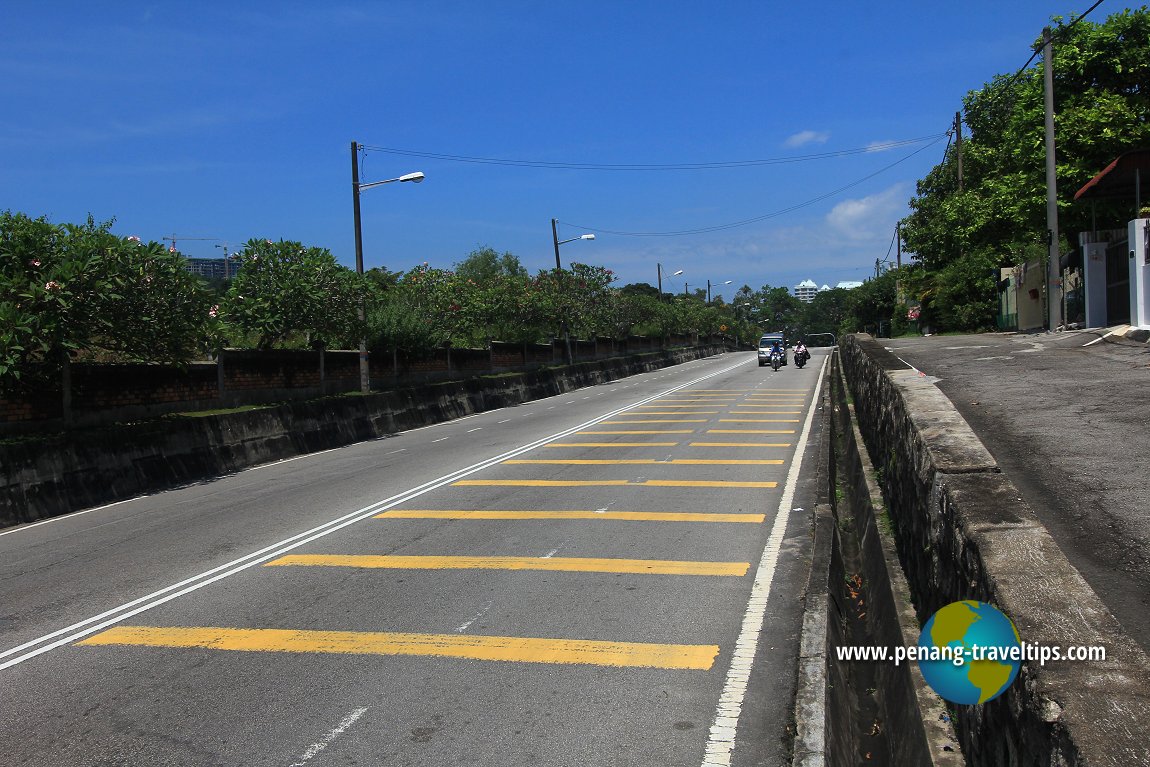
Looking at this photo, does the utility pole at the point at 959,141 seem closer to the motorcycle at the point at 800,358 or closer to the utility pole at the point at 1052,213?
the motorcycle at the point at 800,358

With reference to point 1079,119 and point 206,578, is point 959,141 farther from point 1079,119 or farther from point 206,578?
point 206,578

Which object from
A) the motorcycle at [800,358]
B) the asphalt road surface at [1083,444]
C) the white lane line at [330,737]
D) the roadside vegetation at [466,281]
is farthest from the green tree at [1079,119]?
the white lane line at [330,737]

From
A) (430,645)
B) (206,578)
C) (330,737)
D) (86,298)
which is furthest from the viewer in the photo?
(86,298)

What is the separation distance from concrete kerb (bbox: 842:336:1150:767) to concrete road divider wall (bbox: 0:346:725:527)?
39.2 ft

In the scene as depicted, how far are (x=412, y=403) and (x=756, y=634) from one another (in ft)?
65.7

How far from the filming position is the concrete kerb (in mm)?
2549

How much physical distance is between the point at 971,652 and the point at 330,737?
3215 mm

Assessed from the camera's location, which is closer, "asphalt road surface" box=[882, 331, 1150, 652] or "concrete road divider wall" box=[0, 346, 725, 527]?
"asphalt road surface" box=[882, 331, 1150, 652]

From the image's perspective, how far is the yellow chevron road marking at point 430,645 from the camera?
19.1 ft

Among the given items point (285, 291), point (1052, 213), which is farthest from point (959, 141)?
point (285, 291)

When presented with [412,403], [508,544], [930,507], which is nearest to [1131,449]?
[930,507]

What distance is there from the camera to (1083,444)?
853 centimetres

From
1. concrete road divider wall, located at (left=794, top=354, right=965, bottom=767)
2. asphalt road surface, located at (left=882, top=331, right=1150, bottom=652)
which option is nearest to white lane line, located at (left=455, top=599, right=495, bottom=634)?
concrete road divider wall, located at (left=794, top=354, right=965, bottom=767)

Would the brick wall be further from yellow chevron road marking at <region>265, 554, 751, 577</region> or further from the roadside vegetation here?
yellow chevron road marking at <region>265, 554, 751, 577</region>
